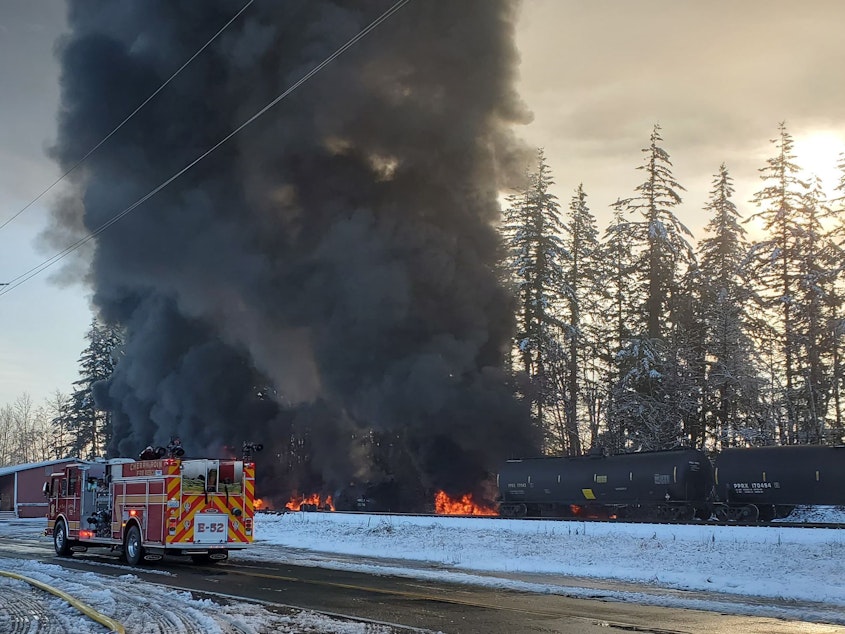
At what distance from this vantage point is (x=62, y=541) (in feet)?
72.0

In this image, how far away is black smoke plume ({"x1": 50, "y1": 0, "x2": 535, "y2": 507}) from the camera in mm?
47031

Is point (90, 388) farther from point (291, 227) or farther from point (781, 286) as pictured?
point (781, 286)

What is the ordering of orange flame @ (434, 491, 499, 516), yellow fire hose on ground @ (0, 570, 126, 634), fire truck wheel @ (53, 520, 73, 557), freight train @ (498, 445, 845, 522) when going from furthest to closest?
1. orange flame @ (434, 491, 499, 516)
2. freight train @ (498, 445, 845, 522)
3. fire truck wheel @ (53, 520, 73, 557)
4. yellow fire hose on ground @ (0, 570, 126, 634)

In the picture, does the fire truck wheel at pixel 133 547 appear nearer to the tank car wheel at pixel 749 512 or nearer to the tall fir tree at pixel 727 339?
the tank car wheel at pixel 749 512

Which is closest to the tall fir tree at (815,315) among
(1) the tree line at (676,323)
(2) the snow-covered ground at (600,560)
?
(1) the tree line at (676,323)

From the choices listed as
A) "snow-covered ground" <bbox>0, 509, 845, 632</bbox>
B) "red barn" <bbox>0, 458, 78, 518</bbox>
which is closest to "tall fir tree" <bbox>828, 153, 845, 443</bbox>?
"snow-covered ground" <bbox>0, 509, 845, 632</bbox>

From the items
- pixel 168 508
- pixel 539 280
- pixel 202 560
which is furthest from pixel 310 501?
pixel 168 508

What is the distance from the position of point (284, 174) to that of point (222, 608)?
41438mm

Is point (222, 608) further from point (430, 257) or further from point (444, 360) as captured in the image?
point (430, 257)

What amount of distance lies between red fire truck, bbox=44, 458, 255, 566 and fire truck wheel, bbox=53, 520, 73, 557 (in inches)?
18.3

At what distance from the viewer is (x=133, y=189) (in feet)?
173

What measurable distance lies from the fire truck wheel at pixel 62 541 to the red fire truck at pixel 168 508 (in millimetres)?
464

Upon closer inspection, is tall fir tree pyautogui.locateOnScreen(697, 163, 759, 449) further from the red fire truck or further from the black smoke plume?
the red fire truck

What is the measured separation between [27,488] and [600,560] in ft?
161
